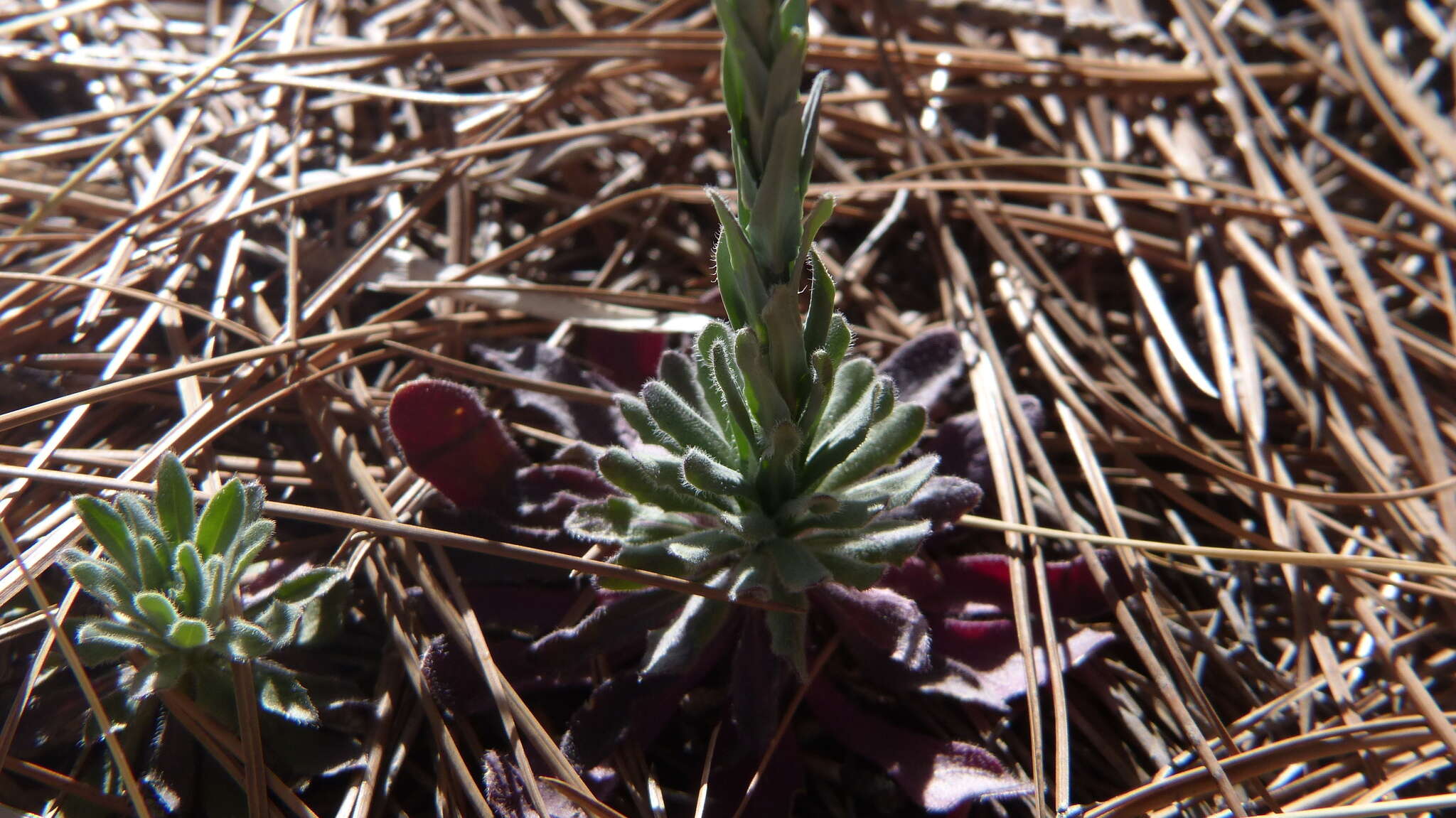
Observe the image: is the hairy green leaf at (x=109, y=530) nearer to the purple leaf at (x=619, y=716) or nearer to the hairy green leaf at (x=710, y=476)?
the purple leaf at (x=619, y=716)

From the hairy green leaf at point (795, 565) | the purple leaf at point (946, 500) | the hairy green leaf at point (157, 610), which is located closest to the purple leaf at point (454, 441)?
the hairy green leaf at point (157, 610)

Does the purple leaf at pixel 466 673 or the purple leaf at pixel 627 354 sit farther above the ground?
the purple leaf at pixel 627 354

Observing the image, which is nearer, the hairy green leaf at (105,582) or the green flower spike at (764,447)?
the green flower spike at (764,447)

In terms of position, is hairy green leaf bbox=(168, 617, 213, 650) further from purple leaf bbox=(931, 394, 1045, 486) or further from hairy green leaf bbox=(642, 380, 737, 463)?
purple leaf bbox=(931, 394, 1045, 486)

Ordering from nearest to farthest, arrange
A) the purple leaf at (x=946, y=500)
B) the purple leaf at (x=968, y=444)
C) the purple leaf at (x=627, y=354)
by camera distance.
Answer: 1. the purple leaf at (x=946, y=500)
2. the purple leaf at (x=968, y=444)
3. the purple leaf at (x=627, y=354)

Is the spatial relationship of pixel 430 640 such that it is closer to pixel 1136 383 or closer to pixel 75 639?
pixel 75 639

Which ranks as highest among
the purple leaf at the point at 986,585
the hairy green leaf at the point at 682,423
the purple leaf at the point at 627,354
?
the hairy green leaf at the point at 682,423
